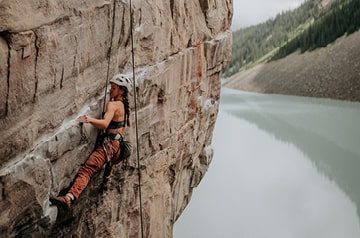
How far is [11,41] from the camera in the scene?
4629mm

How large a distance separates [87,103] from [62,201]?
1.47 metres

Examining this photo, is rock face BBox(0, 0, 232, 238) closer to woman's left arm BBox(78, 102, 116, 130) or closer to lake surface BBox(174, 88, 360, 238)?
woman's left arm BBox(78, 102, 116, 130)

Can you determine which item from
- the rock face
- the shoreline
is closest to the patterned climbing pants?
the rock face

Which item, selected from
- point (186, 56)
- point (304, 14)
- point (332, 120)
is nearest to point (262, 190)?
point (186, 56)

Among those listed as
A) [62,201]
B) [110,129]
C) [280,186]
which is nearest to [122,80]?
[110,129]

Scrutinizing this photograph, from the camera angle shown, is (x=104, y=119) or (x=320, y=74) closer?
(x=104, y=119)

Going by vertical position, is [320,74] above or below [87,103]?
below

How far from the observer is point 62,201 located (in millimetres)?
5613

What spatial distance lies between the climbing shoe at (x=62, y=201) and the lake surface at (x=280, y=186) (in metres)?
9.66

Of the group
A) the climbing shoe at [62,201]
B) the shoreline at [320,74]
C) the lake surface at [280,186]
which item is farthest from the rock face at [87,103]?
the shoreline at [320,74]

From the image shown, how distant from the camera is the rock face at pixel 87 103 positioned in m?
4.86

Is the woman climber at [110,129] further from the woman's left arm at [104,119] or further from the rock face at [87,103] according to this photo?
the rock face at [87,103]

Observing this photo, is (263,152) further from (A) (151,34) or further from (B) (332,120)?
(A) (151,34)

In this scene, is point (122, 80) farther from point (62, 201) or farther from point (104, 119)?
point (62, 201)
